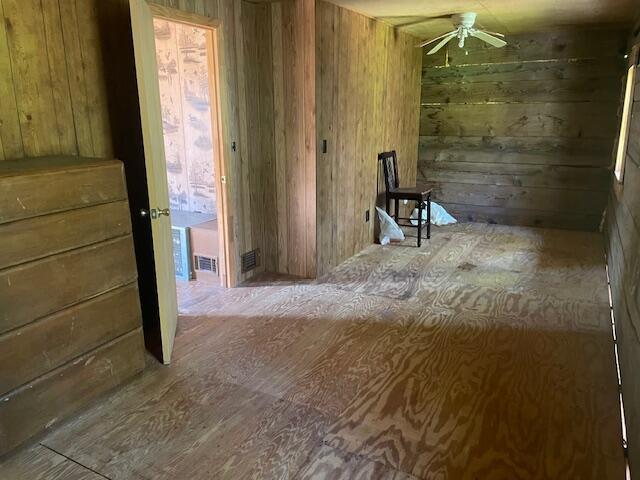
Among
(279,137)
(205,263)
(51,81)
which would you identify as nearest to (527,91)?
(279,137)

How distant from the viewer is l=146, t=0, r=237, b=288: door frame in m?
2.95

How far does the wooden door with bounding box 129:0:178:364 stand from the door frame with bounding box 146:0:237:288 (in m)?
0.36

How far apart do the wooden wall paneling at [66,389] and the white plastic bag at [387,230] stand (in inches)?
122

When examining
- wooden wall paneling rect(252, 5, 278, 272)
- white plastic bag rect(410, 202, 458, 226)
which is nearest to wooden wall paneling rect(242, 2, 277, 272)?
wooden wall paneling rect(252, 5, 278, 272)

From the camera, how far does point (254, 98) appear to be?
3713 millimetres

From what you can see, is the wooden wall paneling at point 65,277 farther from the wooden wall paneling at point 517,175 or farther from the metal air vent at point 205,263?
the wooden wall paneling at point 517,175

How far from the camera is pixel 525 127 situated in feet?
18.2

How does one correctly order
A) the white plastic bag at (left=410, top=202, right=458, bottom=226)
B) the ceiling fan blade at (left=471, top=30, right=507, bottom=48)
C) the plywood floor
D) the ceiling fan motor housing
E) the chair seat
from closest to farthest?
the plywood floor, the ceiling fan motor housing, the ceiling fan blade at (left=471, top=30, right=507, bottom=48), the chair seat, the white plastic bag at (left=410, top=202, right=458, bottom=226)

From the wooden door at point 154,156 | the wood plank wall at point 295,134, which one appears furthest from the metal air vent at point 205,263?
the wooden door at point 154,156

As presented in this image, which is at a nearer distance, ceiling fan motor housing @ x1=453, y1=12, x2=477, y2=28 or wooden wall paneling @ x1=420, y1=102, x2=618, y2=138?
ceiling fan motor housing @ x1=453, y1=12, x2=477, y2=28

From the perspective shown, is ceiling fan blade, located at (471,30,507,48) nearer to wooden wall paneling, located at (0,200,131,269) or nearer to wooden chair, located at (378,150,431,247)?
wooden chair, located at (378,150,431,247)

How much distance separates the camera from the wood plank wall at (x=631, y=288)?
73.5 inches

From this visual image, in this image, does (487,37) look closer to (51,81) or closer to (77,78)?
(77,78)

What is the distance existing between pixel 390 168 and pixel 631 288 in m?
3.07
